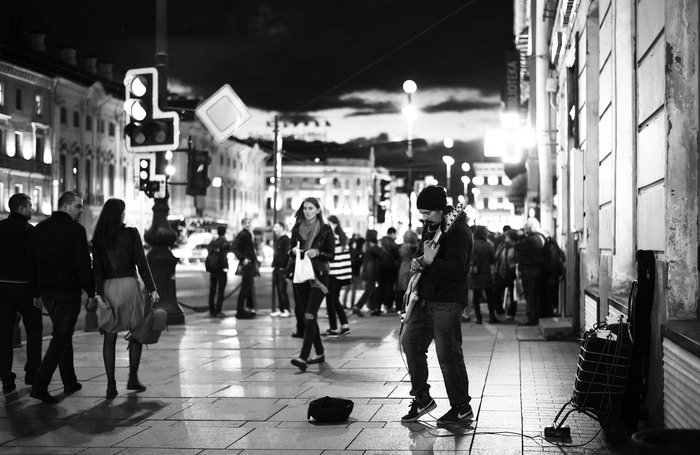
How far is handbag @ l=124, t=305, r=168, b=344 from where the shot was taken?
31.0ft

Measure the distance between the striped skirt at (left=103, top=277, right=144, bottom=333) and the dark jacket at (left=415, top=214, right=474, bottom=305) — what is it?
300 centimetres

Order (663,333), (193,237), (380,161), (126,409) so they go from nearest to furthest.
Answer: (663,333) → (126,409) → (193,237) → (380,161)

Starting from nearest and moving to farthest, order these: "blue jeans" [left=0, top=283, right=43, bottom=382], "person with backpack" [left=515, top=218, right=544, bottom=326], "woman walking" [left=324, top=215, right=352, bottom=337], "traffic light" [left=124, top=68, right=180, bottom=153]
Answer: "blue jeans" [left=0, top=283, right=43, bottom=382] → "traffic light" [left=124, top=68, right=180, bottom=153] → "woman walking" [left=324, top=215, right=352, bottom=337] → "person with backpack" [left=515, top=218, right=544, bottom=326]

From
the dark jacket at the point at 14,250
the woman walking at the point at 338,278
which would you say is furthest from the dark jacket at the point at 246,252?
the dark jacket at the point at 14,250

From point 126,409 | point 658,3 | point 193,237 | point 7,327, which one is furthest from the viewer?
point 193,237

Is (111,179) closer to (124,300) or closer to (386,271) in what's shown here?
(386,271)

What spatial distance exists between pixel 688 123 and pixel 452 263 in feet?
6.64

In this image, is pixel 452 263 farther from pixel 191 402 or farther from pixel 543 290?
pixel 543 290

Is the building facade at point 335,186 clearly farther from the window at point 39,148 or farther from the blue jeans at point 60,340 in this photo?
the blue jeans at point 60,340

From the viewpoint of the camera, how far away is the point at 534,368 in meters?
10.8

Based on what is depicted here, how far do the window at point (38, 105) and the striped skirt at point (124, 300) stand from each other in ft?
190

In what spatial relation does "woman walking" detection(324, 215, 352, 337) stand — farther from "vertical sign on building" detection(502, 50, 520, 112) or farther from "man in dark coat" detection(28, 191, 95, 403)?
"vertical sign on building" detection(502, 50, 520, 112)

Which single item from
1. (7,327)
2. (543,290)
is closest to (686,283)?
(7,327)

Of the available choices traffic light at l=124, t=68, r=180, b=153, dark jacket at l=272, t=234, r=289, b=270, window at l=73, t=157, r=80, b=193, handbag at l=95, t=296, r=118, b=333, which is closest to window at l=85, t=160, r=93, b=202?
window at l=73, t=157, r=80, b=193
